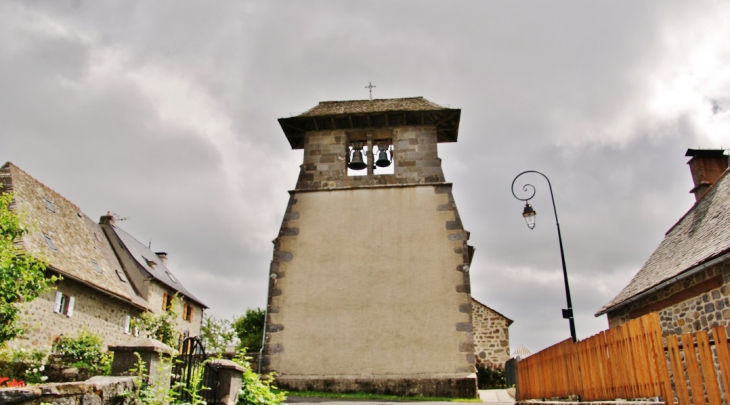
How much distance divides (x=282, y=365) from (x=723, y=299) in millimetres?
9461

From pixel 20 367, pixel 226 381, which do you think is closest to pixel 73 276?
pixel 20 367

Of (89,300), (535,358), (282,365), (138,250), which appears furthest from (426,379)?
(138,250)

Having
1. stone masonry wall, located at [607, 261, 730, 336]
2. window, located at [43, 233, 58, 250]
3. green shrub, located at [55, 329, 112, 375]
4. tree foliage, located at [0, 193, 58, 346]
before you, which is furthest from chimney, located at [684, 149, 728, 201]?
window, located at [43, 233, 58, 250]

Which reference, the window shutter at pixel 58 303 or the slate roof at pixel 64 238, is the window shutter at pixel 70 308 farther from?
the slate roof at pixel 64 238

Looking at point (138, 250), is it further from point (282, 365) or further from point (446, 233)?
point (446, 233)

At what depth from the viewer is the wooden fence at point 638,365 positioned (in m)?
4.95

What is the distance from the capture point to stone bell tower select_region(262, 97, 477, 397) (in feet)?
37.0

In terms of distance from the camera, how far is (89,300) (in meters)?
17.7

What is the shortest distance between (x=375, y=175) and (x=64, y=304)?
37.2 feet

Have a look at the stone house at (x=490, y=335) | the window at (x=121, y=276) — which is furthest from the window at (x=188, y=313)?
the stone house at (x=490, y=335)

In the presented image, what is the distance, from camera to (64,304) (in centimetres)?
1622

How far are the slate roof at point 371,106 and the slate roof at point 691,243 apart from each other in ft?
23.4

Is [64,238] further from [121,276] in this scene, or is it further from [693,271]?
[693,271]

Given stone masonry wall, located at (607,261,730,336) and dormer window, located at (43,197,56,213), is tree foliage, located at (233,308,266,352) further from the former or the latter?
stone masonry wall, located at (607,261,730,336)
